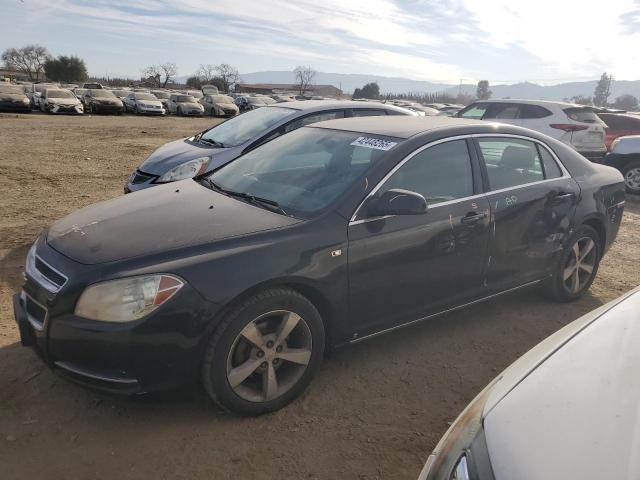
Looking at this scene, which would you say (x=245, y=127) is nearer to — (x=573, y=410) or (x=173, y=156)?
(x=173, y=156)

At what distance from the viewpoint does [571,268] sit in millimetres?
4480

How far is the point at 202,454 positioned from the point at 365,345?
1.51m

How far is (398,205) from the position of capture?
3.09m

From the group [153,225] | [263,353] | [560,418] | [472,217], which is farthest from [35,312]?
[472,217]

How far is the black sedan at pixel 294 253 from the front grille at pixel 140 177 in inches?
91.0

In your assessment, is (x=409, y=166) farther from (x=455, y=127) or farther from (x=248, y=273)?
(x=248, y=273)

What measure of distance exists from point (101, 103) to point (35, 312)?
2863 centimetres

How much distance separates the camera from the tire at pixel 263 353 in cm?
266

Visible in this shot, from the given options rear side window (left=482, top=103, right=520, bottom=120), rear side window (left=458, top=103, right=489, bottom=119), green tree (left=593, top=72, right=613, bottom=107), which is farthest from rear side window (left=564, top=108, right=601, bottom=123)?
green tree (left=593, top=72, right=613, bottom=107)

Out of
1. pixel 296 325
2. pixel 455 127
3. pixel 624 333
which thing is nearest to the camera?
pixel 624 333

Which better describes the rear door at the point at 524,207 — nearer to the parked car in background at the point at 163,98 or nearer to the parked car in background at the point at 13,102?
the parked car in background at the point at 13,102

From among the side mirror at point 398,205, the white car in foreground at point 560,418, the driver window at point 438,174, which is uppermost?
the driver window at point 438,174

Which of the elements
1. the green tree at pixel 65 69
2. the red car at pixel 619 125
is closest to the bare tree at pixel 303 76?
the green tree at pixel 65 69

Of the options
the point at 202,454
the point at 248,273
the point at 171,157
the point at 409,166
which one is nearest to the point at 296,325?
the point at 248,273
